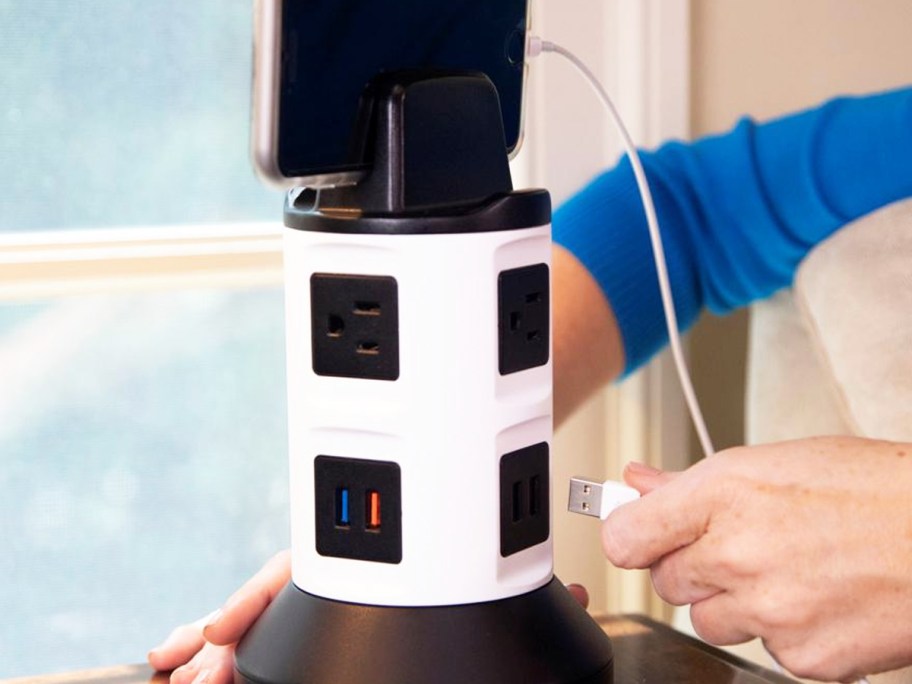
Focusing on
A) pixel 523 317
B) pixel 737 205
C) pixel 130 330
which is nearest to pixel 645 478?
pixel 523 317

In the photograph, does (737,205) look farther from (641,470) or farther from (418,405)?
(418,405)

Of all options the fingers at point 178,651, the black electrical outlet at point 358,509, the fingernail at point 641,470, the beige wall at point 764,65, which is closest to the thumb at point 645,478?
the fingernail at point 641,470

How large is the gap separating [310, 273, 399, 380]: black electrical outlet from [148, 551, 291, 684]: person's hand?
0.51 feet

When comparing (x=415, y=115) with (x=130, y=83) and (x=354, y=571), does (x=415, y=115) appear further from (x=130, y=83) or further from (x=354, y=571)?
(x=130, y=83)

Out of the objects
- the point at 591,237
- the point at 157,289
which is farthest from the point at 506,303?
the point at 157,289

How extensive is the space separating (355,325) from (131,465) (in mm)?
718

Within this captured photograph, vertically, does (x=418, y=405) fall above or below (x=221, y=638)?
above

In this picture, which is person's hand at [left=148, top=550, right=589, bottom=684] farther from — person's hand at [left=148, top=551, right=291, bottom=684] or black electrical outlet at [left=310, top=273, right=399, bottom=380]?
black electrical outlet at [left=310, top=273, right=399, bottom=380]

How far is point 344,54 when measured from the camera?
565mm

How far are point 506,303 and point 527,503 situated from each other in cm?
10

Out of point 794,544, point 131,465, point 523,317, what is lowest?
point 131,465

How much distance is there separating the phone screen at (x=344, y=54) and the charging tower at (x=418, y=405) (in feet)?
0.05

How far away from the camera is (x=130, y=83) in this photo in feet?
3.84

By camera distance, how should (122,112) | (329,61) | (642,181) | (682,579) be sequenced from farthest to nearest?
1. (122,112)
2. (642,181)
3. (682,579)
4. (329,61)
